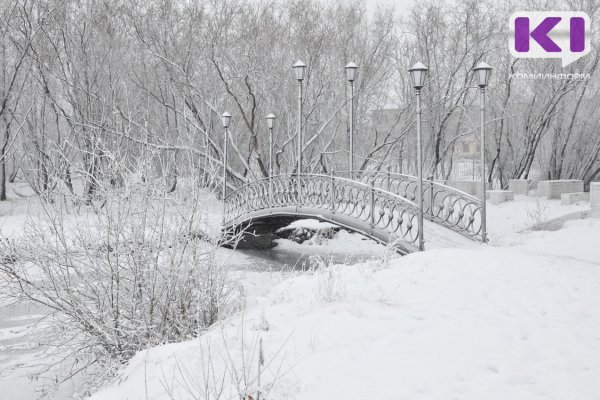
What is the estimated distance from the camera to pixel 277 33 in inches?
832

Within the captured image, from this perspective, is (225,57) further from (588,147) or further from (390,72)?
(588,147)

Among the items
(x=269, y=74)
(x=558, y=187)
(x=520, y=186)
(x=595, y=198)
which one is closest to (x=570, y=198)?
(x=558, y=187)

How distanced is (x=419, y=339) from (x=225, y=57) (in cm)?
1661

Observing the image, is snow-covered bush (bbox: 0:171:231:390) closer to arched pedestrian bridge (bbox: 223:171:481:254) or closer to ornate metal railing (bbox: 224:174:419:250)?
arched pedestrian bridge (bbox: 223:171:481:254)

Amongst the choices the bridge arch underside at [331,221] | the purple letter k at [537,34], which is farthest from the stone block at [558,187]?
the bridge arch underside at [331,221]

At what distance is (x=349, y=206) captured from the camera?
14.0 meters

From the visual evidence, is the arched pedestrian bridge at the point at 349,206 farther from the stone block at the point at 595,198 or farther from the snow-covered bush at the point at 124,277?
the snow-covered bush at the point at 124,277

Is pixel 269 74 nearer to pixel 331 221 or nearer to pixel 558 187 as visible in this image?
pixel 331 221

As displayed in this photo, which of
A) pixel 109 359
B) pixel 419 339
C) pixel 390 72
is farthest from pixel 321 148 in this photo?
pixel 419 339

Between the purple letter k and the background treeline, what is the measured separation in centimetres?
55

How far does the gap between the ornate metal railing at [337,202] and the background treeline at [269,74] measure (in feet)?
15.4

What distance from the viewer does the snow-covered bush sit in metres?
7.23

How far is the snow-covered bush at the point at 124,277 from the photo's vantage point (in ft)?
23.7

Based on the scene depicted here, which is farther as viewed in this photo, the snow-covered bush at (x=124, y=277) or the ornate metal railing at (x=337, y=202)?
the ornate metal railing at (x=337, y=202)
